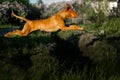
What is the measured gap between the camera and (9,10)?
3712 cm

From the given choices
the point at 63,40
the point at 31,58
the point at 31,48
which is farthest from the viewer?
the point at 63,40

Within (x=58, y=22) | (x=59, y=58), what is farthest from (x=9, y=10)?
(x=58, y=22)

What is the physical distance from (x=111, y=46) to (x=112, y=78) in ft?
14.2

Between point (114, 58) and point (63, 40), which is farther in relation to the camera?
point (63, 40)

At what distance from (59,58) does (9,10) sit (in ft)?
82.4

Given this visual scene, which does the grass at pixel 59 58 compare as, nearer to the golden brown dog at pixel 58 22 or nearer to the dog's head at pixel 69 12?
the golden brown dog at pixel 58 22

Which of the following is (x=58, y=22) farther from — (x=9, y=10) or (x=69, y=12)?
(x=9, y=10)

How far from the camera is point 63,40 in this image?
52.4 ft

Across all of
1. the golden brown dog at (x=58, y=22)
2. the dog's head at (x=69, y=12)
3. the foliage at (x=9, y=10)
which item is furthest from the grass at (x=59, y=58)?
the foliage at (x=9, y=10)

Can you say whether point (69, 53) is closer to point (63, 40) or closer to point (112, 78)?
point (63, 40)

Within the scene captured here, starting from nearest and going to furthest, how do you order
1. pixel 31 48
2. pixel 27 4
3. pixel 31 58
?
pixel 31 58, pixel 31 48, pixel 27 4

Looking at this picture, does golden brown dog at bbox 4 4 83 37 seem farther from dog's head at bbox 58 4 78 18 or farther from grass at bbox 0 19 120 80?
grass at bbox 0 19 120 80

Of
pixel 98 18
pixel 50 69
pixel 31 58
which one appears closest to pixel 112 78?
pixel 50 69

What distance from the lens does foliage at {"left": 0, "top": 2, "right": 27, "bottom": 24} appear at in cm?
3497
